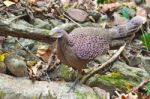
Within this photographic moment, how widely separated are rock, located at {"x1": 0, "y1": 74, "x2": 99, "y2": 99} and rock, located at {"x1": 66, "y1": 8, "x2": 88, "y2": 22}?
1.51m

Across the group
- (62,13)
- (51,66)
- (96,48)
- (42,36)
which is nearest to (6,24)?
(42,36)

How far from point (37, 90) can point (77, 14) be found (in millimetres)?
1797

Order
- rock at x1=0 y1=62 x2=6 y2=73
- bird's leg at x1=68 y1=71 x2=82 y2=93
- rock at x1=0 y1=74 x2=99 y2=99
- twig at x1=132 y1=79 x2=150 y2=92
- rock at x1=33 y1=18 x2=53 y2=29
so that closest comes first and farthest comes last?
1. rock at x1=0 y1=74 x2=99 y2=99
2. bird's leg at x1=68 y1=71 x2=82 y2=93
3. rock at x1=0 y1=62 x2=6 y2=73
4. twig at x1=132 y1=79 x2=150 y2=92
5. rock at x1=33 y1=18 x2=53 y2=29

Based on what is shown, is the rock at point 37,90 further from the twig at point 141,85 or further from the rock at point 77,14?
the rock at point 77,14

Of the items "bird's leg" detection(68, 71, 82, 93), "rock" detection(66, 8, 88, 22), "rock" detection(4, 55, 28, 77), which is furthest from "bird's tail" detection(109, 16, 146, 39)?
"rock" detection(66, 8, 88, 22)

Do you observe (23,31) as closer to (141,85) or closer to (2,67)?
(2,67)

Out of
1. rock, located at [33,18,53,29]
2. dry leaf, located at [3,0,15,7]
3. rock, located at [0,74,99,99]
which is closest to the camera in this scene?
rock, located at [0,74,99,99]

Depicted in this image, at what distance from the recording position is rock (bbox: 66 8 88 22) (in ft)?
19.0

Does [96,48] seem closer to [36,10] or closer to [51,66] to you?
[51,66]

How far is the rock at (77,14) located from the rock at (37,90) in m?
1.51

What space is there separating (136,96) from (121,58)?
2.84ft

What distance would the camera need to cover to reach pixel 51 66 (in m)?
4.74

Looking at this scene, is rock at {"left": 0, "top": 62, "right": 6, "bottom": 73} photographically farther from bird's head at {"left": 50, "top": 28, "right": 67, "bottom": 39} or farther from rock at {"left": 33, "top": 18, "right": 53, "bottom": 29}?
rock at {"left": 33, "top": 18, "right": 53, "bottom": 29}

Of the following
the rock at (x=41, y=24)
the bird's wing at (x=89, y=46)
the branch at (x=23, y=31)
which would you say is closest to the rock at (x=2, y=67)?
the branch at (x=23, y=31)
